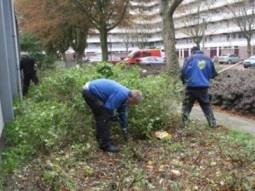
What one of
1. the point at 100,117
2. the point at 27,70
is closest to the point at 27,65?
the point at 27,70

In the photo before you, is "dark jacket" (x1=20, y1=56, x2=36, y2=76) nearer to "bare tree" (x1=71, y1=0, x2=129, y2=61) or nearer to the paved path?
the paved path

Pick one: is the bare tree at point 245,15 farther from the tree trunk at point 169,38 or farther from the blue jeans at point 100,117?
the blue jeans at point 100,117

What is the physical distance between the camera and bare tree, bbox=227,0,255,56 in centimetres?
5933

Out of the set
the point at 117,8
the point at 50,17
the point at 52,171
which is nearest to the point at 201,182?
the point at 52,171

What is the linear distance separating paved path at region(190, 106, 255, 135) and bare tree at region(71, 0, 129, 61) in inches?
727

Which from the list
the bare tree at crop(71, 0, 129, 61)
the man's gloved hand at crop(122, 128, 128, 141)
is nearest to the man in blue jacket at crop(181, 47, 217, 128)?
the man's gloved hand at crop(122, 128, 128, 141)

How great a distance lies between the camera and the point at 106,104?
25.4 feet

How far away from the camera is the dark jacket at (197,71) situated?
390 inches

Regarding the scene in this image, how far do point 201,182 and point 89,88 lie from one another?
8.85 feet

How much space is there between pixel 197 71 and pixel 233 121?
88.0 inches

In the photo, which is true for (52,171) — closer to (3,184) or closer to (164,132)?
(3,184)

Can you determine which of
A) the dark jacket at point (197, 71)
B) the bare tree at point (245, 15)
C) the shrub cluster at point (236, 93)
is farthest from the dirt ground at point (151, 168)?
the bare tree at point (245, 15)

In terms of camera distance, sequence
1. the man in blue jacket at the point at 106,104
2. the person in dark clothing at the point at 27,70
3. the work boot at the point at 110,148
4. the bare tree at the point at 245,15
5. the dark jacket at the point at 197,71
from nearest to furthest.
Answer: the man in blue jacket at the point at 106,104 < the work boot at the point at 110,148 < the dark jacket at the point at 197,71 < the person in dark clothing at the point at 27,70 < the bare tree at the point at 245,15

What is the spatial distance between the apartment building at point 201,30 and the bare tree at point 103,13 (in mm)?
30065
